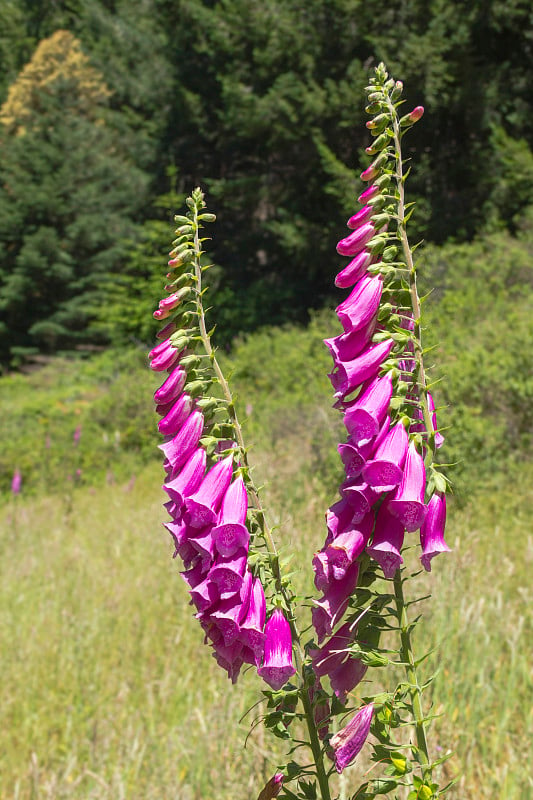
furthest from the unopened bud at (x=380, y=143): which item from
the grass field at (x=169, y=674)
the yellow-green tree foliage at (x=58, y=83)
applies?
the yellow-green tree foliage at (x=58, y=83)

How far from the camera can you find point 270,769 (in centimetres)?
234

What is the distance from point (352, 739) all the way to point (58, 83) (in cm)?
2827

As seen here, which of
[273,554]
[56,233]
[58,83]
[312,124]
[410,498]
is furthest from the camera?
Result: [58,83]

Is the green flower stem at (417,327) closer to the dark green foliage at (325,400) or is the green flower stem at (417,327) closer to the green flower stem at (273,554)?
the green flower stem at (273,554)

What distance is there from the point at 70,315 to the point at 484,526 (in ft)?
60.5

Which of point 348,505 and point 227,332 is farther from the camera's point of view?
point 227,332

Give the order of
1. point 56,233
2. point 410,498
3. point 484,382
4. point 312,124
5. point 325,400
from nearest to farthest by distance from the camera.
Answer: point 410,498, point 484,382, point 325,400, point 312,124, point 56,233

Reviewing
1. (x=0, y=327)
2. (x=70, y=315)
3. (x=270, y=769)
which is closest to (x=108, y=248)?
(x=70, y=315)

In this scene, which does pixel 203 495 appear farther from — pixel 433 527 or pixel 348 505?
pixel 433 527

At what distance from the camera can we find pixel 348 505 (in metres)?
0.94

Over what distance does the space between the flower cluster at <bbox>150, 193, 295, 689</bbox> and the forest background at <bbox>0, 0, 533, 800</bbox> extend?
1.03ft

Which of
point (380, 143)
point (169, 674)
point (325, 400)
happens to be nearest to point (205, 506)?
point (380, 143)

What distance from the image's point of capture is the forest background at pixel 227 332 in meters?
3.03

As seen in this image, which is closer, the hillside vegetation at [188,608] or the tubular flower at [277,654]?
the tubular flower at [277,654]
